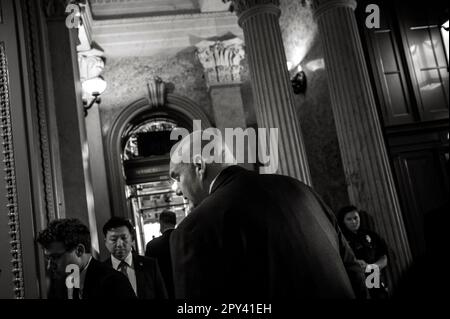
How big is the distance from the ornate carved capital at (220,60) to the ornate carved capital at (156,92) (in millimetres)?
1050

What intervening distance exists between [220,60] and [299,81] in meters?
2.35

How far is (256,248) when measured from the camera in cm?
196

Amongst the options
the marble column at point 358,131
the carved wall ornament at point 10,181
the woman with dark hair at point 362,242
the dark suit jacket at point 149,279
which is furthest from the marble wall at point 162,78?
→ the dark suit jacket at point 149,279

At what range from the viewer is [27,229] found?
13.6 feet

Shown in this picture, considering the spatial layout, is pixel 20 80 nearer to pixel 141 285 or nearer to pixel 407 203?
pixel 141 285

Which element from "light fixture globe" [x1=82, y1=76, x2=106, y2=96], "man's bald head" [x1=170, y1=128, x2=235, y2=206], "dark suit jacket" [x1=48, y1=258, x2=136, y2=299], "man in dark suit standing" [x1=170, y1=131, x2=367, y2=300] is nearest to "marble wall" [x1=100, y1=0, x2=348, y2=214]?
"light fixture globe" [x1=82, y1=76, x2=106, y2=96]

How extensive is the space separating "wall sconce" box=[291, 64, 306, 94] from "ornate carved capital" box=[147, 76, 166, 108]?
3.12 m

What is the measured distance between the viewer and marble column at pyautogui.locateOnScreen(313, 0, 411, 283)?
6941 millimetres

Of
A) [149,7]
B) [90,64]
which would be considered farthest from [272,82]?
[90,64]

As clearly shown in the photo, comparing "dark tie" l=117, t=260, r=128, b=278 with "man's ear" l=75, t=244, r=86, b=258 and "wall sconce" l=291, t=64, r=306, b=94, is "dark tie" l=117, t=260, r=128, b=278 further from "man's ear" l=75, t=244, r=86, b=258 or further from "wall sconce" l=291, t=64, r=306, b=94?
"wall sconce" l=291, t=64, r=306, b=94

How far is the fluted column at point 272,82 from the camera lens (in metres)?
7.21

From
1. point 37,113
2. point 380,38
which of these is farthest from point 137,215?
point 37,113

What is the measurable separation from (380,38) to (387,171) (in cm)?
280
